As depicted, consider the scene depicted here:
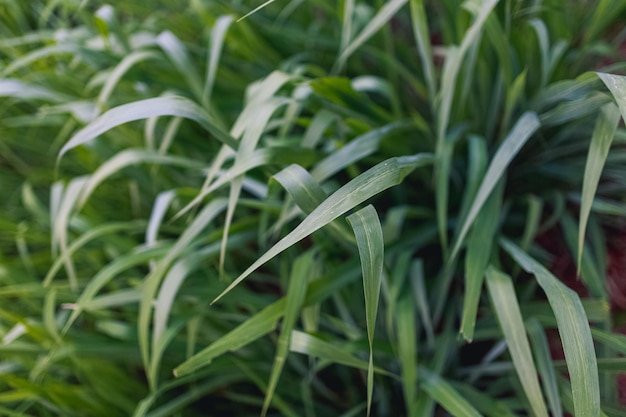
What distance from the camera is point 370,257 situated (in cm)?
43

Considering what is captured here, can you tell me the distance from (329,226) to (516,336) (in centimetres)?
23

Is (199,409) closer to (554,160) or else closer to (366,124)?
(366,124)

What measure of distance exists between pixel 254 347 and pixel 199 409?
138 mm

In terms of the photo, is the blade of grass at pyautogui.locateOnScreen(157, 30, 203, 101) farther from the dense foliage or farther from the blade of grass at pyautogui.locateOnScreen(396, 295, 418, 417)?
the blade of grass at pyautogui.locateOnScreen(396, 295, 418, 417)

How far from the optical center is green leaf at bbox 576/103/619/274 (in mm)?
518

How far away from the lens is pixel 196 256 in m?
0.71

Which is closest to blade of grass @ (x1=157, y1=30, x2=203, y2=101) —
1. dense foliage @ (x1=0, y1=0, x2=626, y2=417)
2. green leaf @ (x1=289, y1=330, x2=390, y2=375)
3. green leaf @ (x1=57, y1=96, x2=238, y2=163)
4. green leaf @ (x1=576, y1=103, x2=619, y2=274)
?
dense foliage @ (x1=0, y1=0, x2=626, y2=417)

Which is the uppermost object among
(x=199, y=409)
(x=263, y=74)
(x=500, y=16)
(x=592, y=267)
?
(x=500, y=16)

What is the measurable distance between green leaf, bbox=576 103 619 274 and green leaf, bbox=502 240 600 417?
0.18 feet

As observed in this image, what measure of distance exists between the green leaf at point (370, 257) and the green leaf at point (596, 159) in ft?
0.69

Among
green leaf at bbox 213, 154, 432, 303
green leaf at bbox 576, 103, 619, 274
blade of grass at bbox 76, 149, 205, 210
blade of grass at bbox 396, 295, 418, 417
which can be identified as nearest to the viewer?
green leaf at bbox 213, 154, 432, 303

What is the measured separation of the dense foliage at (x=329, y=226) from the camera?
0.61 metres

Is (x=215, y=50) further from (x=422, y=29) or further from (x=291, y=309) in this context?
(x=291, y=309)

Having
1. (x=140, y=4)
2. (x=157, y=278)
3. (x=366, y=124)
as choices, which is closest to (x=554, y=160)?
(x=366, y=124)
